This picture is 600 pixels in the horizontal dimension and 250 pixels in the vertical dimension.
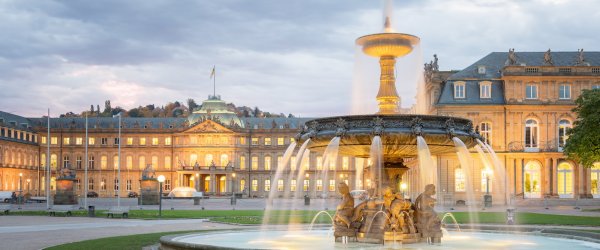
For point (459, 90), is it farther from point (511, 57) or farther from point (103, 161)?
point (103, 161)

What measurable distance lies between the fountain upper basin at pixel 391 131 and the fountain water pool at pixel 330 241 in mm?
2466

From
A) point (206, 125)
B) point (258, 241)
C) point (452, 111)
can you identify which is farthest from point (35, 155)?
point (258, 241)

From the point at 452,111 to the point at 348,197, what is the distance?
54.9 meters

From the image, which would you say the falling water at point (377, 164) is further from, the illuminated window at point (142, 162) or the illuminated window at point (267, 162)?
the illuminated window at point (142, 162)

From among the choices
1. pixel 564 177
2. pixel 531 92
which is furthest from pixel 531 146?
pixel 531 92

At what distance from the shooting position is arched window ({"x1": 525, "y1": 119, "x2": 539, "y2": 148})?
72.6 meters

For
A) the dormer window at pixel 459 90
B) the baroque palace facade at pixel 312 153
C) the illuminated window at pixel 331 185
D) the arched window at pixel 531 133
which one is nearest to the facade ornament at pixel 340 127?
the baroque palace facade at pixel 312 153

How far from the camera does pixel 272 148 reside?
13012 cm

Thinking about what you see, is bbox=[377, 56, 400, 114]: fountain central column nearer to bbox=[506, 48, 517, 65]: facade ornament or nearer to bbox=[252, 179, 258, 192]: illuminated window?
bbox=[506, 48, 517, 65]: facade ornament

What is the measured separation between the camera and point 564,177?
72.4 meters

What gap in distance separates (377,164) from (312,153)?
320ft

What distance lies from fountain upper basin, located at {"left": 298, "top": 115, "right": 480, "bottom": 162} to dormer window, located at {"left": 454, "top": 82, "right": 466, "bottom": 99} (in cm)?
5427

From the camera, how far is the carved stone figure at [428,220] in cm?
1884

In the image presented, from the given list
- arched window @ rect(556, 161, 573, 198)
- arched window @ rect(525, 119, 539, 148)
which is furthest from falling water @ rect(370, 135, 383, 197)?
arched window @ rect(556, 161, 573, 198)
